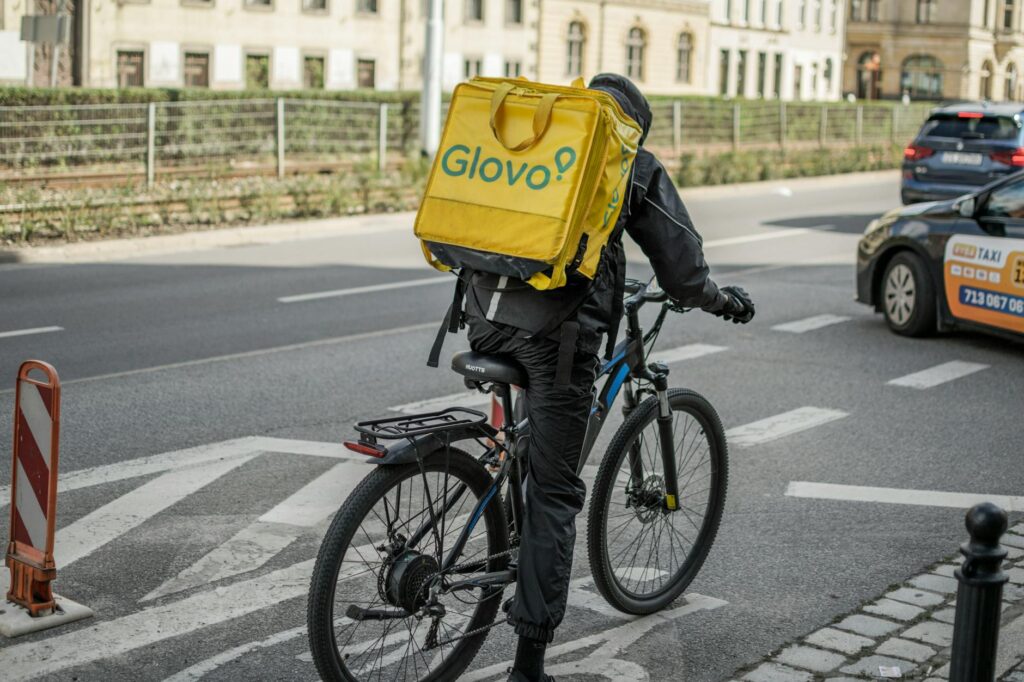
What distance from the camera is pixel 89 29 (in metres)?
43.4

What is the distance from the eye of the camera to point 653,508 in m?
5.32

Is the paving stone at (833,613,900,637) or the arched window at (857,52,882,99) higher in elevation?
the arched window at (857,52,882,99)

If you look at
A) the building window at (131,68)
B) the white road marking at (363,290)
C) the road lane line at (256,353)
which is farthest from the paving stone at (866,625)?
the building window at (131,68)

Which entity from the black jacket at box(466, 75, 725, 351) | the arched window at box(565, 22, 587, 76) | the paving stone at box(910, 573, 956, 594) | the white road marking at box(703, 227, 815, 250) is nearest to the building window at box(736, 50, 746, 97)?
the arched window at box(565, 22, 587, 76)

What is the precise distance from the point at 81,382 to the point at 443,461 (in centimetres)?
552

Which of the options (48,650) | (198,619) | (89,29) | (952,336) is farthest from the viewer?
(89,29)

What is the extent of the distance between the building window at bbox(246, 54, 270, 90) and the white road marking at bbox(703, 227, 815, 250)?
32.3 meters

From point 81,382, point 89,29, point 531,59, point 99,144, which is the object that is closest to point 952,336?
point 81,382

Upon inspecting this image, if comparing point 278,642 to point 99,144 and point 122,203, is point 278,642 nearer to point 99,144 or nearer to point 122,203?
point 122,203

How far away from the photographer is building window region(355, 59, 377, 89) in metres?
53.3

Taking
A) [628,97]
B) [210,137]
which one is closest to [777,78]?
[210,137]

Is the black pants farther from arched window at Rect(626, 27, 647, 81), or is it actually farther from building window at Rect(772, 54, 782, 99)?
building window at Rect(772, 54, 782, 99)

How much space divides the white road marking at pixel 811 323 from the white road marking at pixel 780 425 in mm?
2854

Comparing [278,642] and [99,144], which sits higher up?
[99,144]
